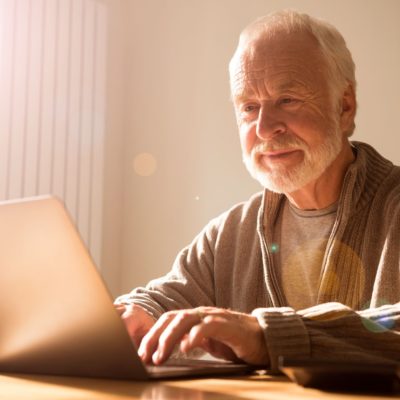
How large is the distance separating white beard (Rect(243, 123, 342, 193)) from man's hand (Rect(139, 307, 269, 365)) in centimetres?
75

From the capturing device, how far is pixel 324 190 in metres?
1.70

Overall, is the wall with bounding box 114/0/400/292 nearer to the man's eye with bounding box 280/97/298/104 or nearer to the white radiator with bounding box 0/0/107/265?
the white radiator with bounding box 0/0/107/265

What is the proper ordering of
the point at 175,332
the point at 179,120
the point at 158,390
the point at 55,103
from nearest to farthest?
the point at 158,390, the point at 175,332, the point at 55,103, the point at 179,120

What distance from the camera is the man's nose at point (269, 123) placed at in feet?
5.49

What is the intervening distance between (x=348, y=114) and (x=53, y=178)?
5.46 feet

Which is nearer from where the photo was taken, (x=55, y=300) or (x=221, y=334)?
(x=55, y=300)

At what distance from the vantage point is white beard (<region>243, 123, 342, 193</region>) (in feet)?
5.44

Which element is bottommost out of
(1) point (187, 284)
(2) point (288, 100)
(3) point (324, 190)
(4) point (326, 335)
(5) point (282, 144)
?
(1) point (187, 284)

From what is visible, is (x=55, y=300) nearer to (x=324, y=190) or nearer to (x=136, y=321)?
(x=136, y=321)

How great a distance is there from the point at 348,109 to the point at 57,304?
1.19m

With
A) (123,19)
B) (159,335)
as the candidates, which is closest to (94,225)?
(123,19)

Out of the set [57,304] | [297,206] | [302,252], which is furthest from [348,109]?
[57,304]

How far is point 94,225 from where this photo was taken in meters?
3.30

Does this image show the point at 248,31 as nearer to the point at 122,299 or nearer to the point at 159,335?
the point at 122,299
